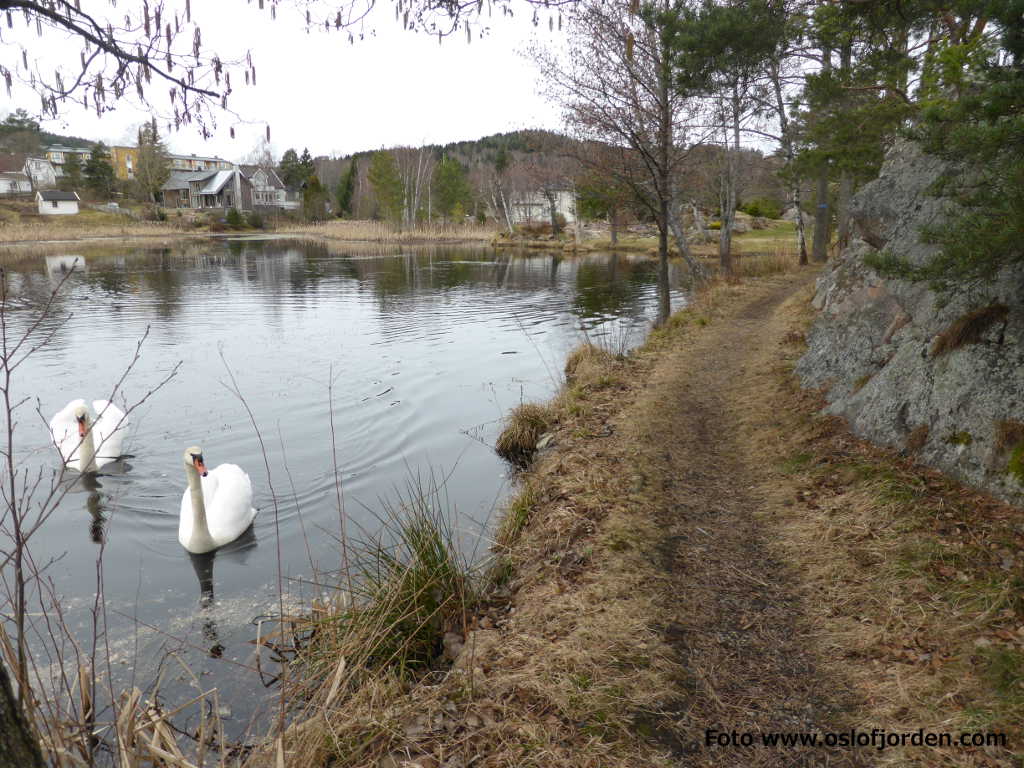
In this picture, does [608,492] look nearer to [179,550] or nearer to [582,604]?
[582,604]

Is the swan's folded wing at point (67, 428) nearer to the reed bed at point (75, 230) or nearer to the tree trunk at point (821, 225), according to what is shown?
the tree trunk at point (821, 225)

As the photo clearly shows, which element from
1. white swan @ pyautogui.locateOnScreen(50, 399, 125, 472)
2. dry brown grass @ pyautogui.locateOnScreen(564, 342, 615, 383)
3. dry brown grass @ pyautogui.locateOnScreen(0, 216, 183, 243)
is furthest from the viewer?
dry brown grass @ pyautogui.locateOnScreen(0, 216, 183, 243)

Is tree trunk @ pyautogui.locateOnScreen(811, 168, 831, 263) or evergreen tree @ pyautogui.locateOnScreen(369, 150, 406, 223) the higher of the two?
evergreen tree @ pyautogui.locateOnScreen(369, 150, 406, 223)

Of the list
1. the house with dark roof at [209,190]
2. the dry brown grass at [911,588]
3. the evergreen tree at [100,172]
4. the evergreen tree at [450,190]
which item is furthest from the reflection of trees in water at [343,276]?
the house with dark roof at [209,190]

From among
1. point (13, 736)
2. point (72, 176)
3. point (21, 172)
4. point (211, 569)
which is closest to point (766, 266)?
point (211, 569)

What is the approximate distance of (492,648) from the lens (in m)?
4.17

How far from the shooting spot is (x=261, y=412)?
11.1 meters

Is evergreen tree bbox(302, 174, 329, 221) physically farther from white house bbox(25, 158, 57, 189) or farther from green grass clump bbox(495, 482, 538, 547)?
green grass clump bbox(495, 482, 538, 547)

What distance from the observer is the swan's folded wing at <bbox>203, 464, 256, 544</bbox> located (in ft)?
23.0

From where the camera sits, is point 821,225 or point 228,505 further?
point 821,225

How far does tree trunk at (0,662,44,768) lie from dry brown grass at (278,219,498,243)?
60.8 meters

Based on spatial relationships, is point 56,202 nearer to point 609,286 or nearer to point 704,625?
point 609,286

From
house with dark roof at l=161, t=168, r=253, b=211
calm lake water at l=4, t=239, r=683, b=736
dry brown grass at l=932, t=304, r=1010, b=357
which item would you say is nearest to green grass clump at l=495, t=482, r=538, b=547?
calm lake water at l=4, t=239, r=683, b=736

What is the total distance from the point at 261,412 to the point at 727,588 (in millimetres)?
8594
